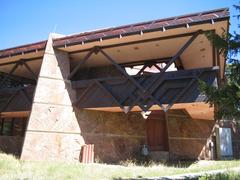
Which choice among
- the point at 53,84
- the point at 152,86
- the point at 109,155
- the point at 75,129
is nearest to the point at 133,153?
the point at 109,155

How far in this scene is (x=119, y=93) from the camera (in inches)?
542

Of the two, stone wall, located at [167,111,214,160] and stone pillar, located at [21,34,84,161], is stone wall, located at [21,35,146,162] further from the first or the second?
stone wall, located at [167,111,214,160]

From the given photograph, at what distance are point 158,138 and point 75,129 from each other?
537 centimetres

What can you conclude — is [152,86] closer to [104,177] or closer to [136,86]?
[136,86]

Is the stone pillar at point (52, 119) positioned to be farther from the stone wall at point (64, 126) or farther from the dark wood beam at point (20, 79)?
the dark wood beam at point (20, 79)

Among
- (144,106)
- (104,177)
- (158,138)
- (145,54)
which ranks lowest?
(104,177)

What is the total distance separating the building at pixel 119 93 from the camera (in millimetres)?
12414

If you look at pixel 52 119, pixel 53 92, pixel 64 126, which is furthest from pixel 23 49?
pixel 64 126

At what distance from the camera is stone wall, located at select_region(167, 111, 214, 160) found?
667 inches

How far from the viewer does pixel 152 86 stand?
42.4 feet

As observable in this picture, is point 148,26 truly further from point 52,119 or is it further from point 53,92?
point 52,119

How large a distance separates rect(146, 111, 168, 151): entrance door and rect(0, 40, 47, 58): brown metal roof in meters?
7.10

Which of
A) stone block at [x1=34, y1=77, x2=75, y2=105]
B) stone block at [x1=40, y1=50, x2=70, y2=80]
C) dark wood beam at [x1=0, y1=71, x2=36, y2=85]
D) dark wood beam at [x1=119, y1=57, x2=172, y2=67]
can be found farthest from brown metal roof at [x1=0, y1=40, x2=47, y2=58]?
dark wood beam at [x1=119, y1=57, x2=172, y2=67]

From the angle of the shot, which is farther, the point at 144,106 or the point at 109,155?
the point at 109,155
